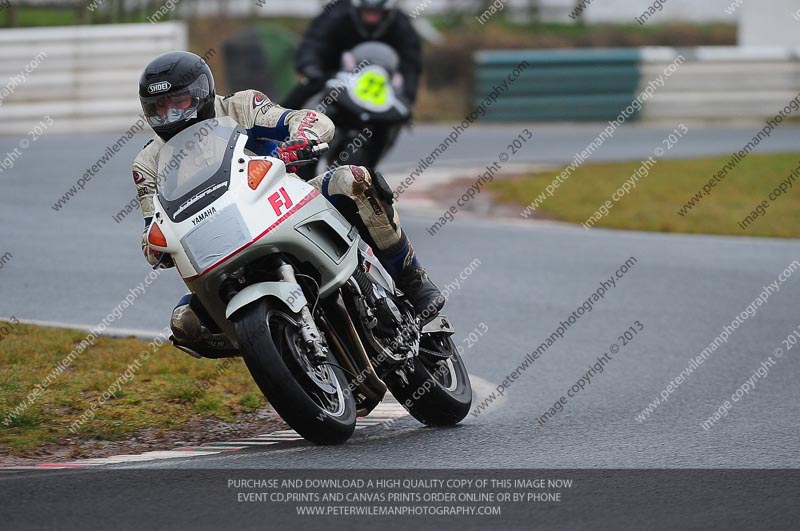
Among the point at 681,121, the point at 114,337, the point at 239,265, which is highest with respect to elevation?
the point at 239,265

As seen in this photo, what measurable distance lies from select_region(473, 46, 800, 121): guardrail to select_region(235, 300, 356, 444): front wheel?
54.7 feet

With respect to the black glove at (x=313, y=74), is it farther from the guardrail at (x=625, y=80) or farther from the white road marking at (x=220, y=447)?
the guardrail at (x=625, y=80)

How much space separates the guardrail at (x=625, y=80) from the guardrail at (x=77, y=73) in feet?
19.9

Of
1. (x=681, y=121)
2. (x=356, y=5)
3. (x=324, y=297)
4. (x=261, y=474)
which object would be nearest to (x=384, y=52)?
(x=356, y=5)

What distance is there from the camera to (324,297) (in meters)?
5.55

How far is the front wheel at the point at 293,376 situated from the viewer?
4.98m

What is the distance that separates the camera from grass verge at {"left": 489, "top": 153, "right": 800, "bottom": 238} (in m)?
13.2

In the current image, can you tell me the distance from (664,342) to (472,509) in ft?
13.1

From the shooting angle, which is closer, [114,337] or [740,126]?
[114,337]

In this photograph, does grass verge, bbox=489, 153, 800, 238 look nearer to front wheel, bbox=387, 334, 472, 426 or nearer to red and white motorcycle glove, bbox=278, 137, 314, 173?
front wheel, bbox=387, 334, 472, 426

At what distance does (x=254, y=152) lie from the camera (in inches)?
Answer: 232

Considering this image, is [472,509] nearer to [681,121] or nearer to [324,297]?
[324,297]

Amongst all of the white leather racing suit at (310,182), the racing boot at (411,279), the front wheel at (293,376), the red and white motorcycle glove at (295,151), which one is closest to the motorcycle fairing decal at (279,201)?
the red and white motorcycle glove at (295,151)

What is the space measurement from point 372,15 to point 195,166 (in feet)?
21.7
